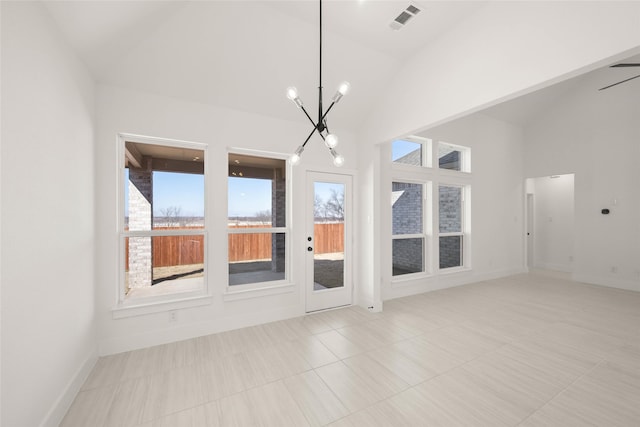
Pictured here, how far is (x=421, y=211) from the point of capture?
504 centimetres

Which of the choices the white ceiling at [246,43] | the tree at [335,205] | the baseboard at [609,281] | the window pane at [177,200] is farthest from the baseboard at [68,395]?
the baseboard at [609,281]

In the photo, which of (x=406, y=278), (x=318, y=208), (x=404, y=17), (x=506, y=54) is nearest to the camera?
(x=506, y=54)

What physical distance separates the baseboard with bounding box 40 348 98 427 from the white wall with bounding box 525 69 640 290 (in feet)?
28.2

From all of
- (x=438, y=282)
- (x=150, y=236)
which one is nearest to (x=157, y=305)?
(x=150, y=236)

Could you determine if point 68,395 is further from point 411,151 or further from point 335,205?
point 411,151

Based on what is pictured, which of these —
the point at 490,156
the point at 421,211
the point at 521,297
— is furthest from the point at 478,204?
the point at 521,297

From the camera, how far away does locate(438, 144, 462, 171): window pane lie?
5.30 m

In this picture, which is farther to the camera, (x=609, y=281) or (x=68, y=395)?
(x=609, y=281)

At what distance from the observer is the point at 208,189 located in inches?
122

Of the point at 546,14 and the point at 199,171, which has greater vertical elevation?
the point at 546,14

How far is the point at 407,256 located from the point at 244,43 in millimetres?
4289

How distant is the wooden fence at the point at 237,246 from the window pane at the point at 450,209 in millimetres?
2636

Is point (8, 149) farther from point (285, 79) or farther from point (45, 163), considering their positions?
point (285, 79)

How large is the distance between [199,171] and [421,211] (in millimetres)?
4095
